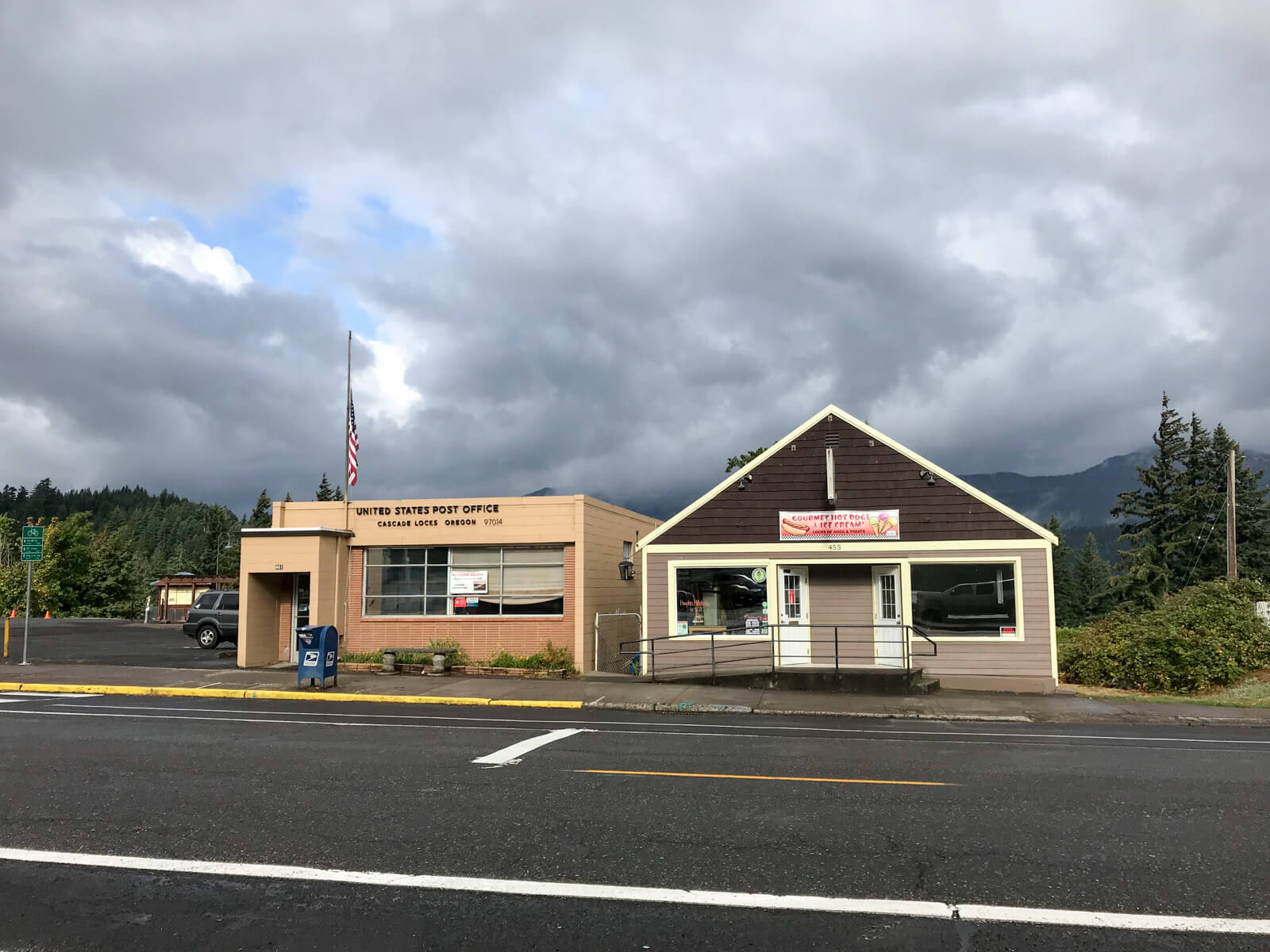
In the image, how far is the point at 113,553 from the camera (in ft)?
236

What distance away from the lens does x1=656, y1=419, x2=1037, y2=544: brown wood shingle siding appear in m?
19.1

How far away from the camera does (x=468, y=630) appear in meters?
21.5

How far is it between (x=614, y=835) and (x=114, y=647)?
28.2 metres

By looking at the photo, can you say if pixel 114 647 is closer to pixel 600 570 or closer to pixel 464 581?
pixel 464 581

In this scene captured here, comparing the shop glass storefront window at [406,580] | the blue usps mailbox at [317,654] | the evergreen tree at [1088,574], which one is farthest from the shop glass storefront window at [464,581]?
the evergreen tree at [1088,574]

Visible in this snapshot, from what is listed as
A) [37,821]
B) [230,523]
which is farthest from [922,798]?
[230,523]

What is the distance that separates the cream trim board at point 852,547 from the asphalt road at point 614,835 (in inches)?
287

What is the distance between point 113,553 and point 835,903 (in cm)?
7916

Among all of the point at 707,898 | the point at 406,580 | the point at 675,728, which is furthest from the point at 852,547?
the point at 707,898

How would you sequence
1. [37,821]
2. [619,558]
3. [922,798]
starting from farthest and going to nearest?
1. [619,558]
2. [922,798]
3. [37,821]

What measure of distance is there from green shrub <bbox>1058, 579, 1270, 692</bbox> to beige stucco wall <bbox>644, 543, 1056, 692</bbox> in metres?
1.80

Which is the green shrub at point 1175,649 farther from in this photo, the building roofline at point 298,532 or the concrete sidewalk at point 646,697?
the building roofline at point 298,532

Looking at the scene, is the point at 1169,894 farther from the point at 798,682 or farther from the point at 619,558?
the point at 619,558

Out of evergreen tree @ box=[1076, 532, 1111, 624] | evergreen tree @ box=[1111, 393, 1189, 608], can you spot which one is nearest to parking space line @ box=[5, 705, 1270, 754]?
evergreen tree @ box=[1111, 393, 1189, 608]
